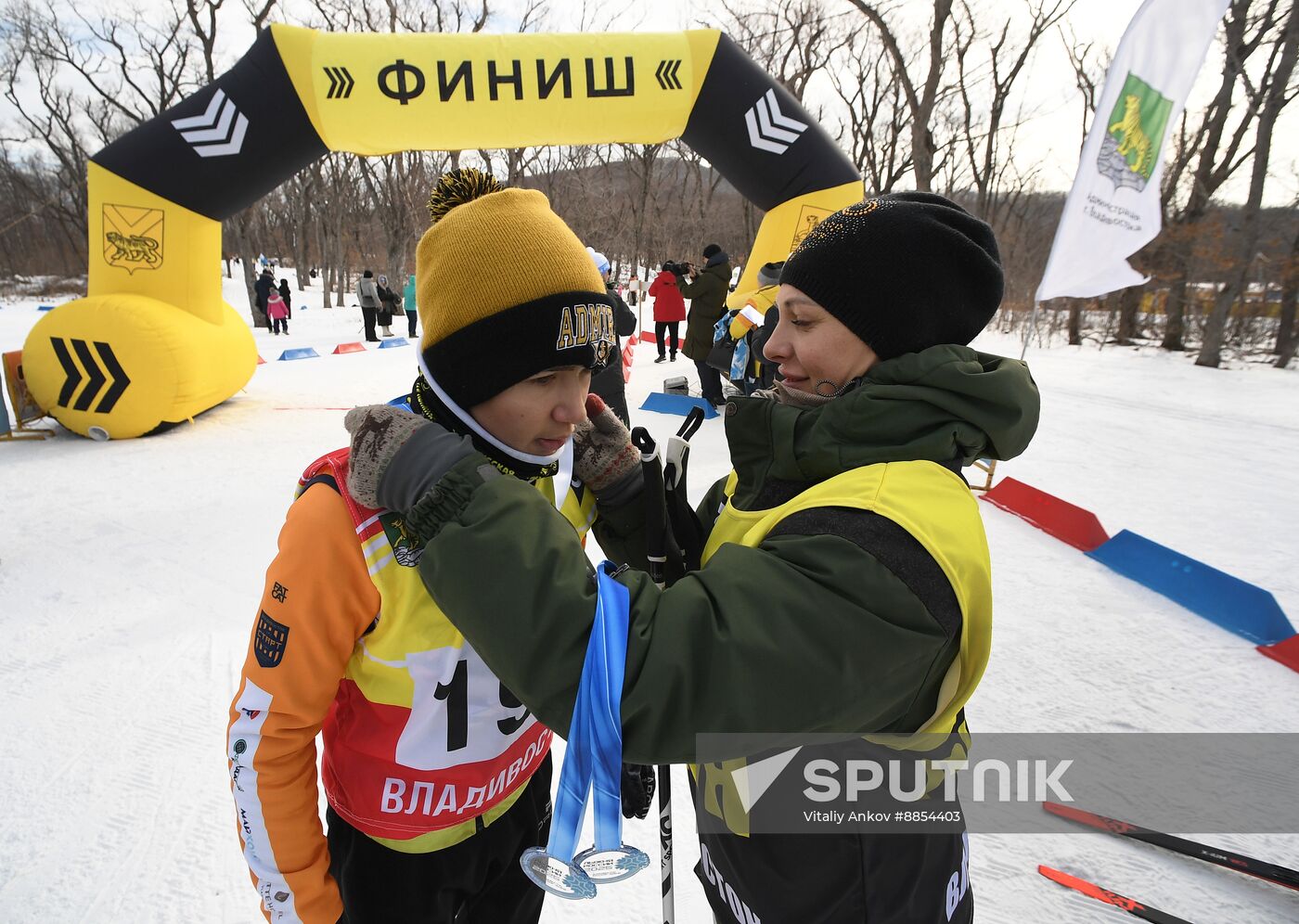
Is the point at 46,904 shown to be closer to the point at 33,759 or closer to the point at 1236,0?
the point at 33,759

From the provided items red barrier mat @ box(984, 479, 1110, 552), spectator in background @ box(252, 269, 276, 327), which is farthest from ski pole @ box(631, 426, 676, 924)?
spectator in background @ box(252, 269, 276, 327)

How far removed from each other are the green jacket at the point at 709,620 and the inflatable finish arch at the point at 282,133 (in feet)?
21.3

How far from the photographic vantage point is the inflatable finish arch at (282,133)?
19.0ft

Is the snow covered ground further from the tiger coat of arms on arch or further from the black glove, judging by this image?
the tiger coat of arms on arch

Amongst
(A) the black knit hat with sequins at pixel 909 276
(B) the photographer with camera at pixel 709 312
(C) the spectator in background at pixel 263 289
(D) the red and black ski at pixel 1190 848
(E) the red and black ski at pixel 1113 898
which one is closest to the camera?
(A) the black knit hat with sequins at pixel 909 276

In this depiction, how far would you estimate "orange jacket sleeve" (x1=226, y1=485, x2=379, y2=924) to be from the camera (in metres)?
1.00

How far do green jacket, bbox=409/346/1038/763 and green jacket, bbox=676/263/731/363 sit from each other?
7.65 m

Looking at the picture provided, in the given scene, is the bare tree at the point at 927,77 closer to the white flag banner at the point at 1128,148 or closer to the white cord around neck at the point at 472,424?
the white flag banner at the point at 1128,148

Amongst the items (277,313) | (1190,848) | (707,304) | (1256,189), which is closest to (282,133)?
(707,304)

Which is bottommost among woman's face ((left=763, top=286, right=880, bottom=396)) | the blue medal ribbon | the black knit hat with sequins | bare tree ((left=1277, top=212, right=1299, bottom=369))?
the blue medal ribbon

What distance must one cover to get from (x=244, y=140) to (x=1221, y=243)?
15.9m

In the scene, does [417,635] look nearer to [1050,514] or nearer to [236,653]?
[236,653]

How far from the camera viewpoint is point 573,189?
3303cm

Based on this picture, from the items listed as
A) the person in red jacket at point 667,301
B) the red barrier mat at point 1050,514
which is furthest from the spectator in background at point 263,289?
the red barrier mat at point 1050,514
